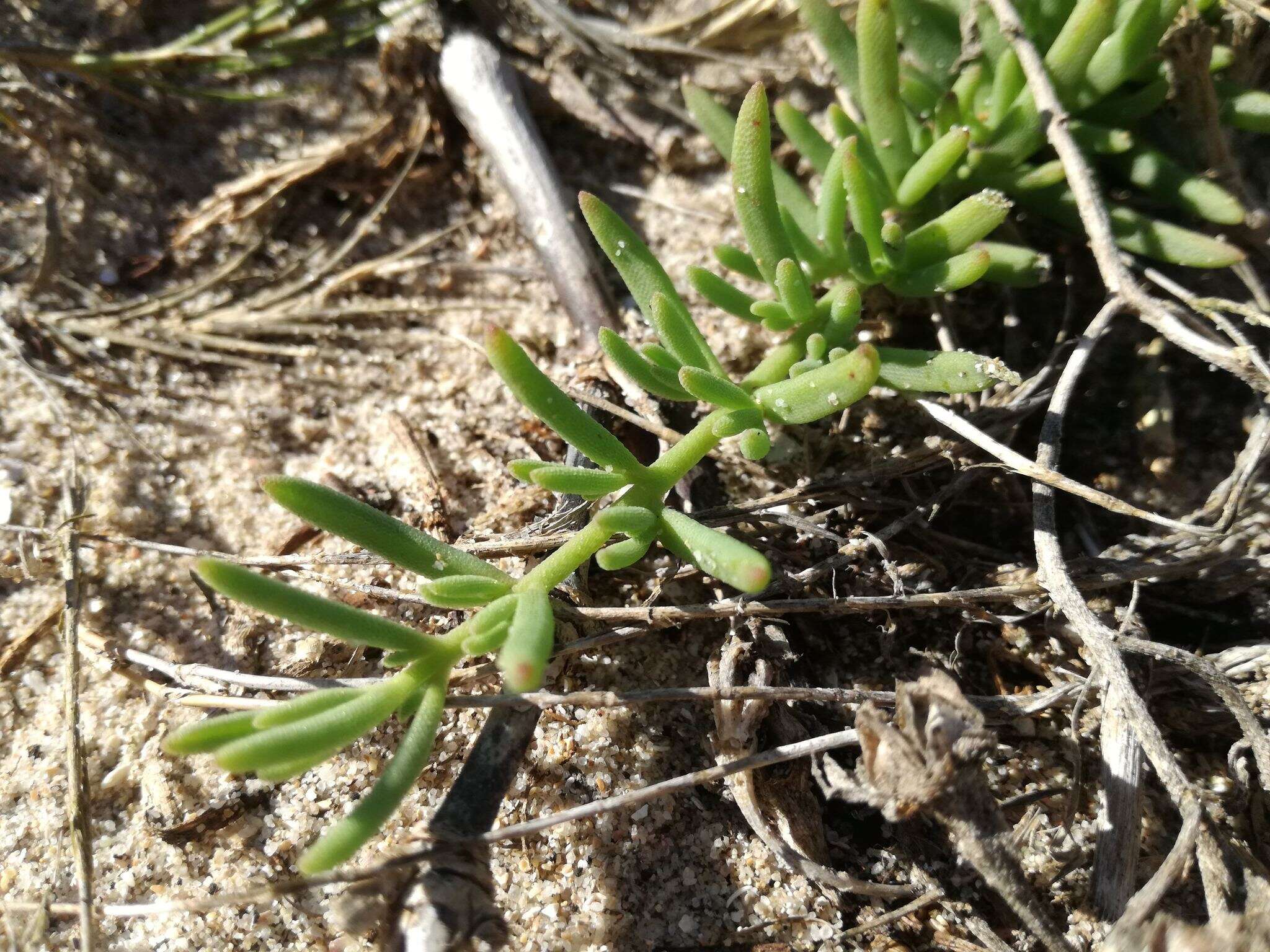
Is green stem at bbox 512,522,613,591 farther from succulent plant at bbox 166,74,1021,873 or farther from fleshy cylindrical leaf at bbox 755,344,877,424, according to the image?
fleshy cylindrical leaf at bbox 755,344,877,424

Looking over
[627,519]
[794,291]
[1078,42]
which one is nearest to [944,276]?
[794,291]

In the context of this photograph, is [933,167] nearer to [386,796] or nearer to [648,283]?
[648,283]

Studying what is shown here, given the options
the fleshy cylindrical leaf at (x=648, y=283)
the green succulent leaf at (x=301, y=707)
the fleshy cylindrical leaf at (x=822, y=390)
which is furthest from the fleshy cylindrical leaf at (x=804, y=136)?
the green succulent leaf at (x=301, y=707)

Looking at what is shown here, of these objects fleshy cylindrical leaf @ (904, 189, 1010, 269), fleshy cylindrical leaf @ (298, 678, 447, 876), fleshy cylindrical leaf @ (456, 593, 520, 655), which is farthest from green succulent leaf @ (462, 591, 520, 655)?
fleshy cylindrical leaf @ (904, 189, 1010, 269)

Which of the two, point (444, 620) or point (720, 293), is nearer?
point (444, 620)

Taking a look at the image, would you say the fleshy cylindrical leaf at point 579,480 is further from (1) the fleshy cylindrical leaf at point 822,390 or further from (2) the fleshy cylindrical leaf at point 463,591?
(1) the fleshy cylindrical leaf at point 822,390

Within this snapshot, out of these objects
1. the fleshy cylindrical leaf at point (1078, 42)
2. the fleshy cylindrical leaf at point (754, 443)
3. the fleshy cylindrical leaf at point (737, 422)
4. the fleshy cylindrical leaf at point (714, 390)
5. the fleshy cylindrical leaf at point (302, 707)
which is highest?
the fleshy cylindrical leaf at point (1078, 42)
